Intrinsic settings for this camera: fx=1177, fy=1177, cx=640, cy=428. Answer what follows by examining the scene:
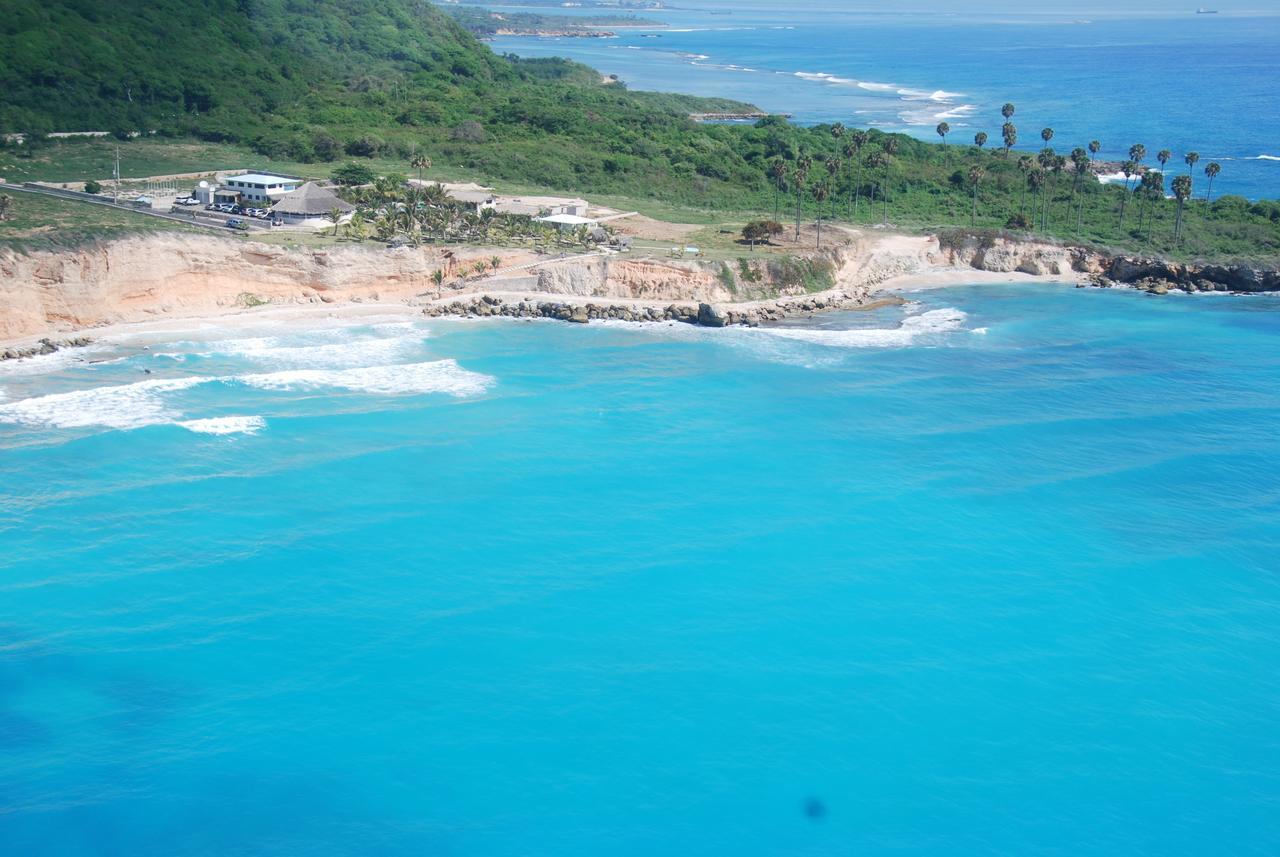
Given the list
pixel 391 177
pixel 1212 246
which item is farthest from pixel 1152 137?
pixel 391 177

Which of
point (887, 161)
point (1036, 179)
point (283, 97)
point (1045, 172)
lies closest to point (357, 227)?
point (283, 97)

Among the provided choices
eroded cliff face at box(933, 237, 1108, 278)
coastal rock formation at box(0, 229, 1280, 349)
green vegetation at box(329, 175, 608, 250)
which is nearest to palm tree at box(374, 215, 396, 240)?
green vegetation at box(329, 175, 608, 250)

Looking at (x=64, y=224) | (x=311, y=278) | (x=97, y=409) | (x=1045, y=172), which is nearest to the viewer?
(x=97, y=409)

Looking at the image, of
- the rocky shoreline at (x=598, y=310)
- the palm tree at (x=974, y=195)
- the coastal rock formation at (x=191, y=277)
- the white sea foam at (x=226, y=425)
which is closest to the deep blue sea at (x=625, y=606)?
the white sea foam at (x=226, y=425)

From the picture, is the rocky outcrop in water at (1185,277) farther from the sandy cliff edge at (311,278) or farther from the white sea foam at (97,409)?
the white sea foam at (97,409)

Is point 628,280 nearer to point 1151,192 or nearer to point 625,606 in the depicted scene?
point 625,606

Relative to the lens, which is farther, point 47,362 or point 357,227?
point 357,227

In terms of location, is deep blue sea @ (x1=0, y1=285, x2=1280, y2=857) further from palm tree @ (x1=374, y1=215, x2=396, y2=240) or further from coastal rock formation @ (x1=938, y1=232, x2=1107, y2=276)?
coastal rock formation @ (x1=938, y1=232, x2=1107, y2=276)
